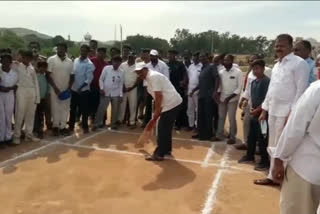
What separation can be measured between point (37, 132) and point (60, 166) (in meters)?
2.41

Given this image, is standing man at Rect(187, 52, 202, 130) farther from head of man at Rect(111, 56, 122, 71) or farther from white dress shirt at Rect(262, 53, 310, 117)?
white dress shirt at Rect(262, 53, 310, 117)

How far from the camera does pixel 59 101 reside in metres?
8.52

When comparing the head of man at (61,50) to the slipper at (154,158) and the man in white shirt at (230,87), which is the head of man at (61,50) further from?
the man in white shirt at (230,87)

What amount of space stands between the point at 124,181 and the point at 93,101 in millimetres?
4166

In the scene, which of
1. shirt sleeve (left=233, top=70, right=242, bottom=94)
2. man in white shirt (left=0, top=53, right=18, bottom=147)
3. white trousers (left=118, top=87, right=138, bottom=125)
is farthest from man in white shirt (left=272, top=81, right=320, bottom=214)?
white trousers (left=118, top=87, right=138, bottom=125)

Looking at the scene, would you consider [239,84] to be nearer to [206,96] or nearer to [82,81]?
[206,96]

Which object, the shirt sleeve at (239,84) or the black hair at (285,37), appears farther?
the shirt sleeve at (239,84)

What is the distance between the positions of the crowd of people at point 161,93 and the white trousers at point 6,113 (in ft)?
0.06

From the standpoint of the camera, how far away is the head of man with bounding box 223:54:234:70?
8009mm

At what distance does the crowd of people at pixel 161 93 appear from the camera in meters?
5.47

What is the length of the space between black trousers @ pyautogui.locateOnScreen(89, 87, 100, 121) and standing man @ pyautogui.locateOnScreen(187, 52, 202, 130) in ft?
7.82

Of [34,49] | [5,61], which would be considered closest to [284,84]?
[5,61]

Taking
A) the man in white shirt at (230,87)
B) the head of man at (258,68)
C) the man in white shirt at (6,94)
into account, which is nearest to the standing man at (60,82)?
the man in white shirt at (6,94)

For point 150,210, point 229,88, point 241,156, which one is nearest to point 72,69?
point 229,88
